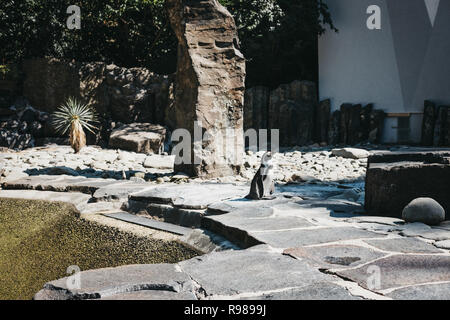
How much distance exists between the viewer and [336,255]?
2.29 m

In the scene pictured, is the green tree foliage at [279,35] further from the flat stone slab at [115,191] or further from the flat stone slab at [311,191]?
the flat stone slab at [115,191]

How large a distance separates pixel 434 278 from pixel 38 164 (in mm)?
6984

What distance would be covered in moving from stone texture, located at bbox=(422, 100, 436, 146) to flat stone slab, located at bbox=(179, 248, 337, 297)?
312 inches

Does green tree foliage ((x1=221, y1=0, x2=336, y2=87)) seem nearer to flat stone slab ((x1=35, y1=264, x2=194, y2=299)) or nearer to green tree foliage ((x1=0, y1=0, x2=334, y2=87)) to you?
green tree foliage ((x1=0, y1=0, x2=334, y2=87))

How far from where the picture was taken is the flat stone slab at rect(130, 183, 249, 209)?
12.8 ft

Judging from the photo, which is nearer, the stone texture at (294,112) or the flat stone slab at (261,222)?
the flat stone slab at (261,222)

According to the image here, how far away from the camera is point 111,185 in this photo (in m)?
4.95

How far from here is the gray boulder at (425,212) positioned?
2.96 m

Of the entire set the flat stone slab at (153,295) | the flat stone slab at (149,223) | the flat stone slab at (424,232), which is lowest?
the flat stone slab at (149,223)

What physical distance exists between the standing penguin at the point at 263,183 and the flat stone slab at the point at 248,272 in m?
1.71

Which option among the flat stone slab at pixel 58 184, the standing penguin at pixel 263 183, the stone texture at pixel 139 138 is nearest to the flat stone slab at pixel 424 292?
the standing penguin at pixel 263 183

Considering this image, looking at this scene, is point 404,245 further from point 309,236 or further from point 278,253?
point 278,253
